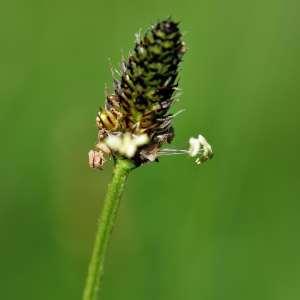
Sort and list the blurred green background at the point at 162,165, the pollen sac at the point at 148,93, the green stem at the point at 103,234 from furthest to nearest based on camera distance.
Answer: the blurred green background at the point at 162,165 < the pollen sac at the point at 148,93 < the green stem at the point at 103,234

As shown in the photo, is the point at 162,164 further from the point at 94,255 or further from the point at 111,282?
the point at 94,255

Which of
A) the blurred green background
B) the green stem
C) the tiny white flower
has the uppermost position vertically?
the blurred green background

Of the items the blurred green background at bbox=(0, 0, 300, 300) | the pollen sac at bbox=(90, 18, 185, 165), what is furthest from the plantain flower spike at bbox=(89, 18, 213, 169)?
the blurred green background at bbox=(0, 0, 300, 300)

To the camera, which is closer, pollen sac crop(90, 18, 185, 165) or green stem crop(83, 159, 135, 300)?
green stem crop(83, 159, 135, 300)

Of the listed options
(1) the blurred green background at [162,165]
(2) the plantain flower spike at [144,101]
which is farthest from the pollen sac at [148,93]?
(1) the blurred green background at [162,165]

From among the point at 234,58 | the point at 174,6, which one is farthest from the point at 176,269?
the point at 174,6

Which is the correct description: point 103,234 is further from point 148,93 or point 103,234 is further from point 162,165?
point 162,165

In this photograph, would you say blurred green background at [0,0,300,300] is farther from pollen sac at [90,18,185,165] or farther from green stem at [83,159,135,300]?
green stem at [83,159,135,300]

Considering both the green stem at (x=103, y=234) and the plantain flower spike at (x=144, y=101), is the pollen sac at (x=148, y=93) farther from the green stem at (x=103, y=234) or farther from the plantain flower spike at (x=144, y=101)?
the green stem at (x=103, y=234)
